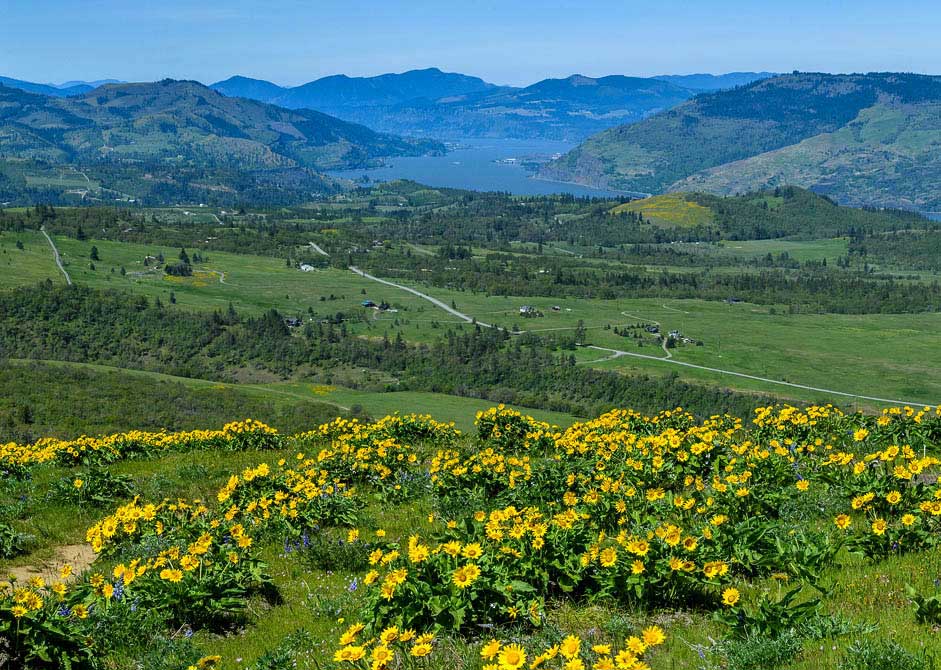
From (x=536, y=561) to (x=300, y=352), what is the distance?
12507cm

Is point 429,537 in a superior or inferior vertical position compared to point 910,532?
inferior

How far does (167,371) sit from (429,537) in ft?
369

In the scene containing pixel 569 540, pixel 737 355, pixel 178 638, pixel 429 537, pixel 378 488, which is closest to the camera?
pixel 178 638

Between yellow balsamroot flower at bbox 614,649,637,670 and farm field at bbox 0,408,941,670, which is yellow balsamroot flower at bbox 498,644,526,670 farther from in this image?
yellow balsamroot flower at bbox 614,649,637,670

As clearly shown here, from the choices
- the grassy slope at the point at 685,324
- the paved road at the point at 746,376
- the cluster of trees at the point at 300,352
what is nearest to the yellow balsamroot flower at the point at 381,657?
the cluster of trees at the point at 300,352

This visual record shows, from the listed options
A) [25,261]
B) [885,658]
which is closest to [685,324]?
[25,261]

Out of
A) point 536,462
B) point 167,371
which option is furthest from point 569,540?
point 167,371

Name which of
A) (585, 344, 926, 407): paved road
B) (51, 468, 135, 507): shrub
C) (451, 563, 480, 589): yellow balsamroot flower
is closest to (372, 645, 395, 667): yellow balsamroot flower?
(451, 563, 480, 589): yellow balsamroot flower

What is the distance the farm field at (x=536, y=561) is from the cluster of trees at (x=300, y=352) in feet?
267

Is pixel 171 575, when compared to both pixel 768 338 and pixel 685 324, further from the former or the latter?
pixel 685 324

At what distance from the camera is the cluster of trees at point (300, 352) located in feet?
347

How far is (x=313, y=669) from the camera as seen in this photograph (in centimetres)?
699

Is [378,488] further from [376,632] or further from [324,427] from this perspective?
[376,632]

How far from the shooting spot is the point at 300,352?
12950 cm
